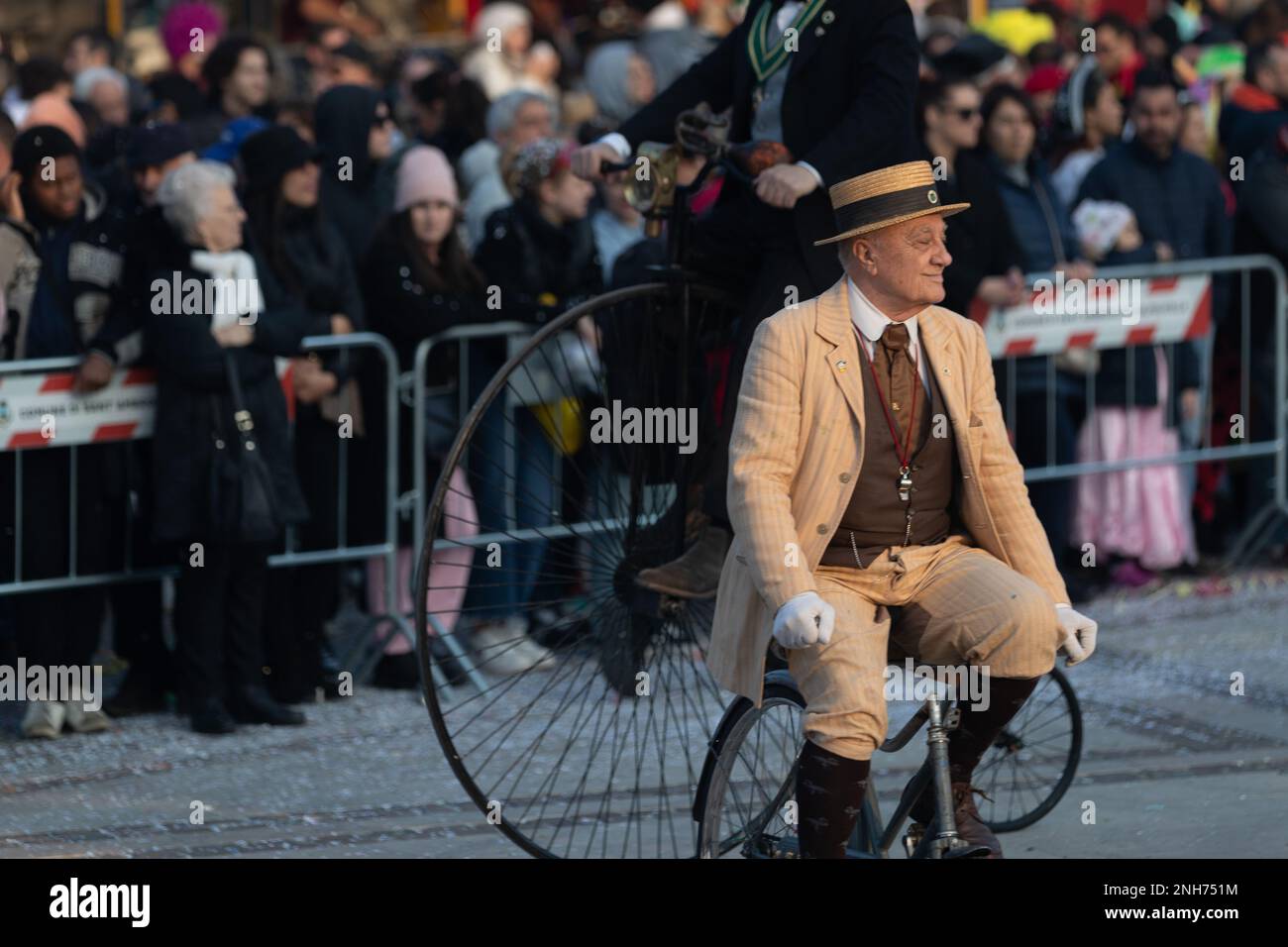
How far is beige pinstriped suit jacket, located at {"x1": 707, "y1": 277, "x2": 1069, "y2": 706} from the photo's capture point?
5.20 meters

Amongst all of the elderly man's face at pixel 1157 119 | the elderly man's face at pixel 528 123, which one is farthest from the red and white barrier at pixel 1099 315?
the elderly man's face at pixel 528 123

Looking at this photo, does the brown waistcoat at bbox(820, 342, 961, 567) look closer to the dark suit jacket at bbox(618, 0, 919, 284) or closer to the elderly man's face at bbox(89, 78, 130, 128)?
the dark suit jacket at bbox(618, 0, 919, 284)

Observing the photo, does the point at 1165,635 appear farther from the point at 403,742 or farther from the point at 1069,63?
the point at 1069,63

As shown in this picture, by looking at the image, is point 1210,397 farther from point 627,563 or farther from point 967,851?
point 967,851

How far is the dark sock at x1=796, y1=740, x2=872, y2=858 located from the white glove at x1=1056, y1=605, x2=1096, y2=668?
0.54m

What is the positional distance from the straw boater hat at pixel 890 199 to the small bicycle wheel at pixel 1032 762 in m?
1.74

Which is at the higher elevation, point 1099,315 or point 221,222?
point 221,222

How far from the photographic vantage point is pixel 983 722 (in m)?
5.33

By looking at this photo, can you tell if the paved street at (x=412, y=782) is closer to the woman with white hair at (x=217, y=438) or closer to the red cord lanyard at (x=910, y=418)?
the woman with white hair at (x=217, y=438)

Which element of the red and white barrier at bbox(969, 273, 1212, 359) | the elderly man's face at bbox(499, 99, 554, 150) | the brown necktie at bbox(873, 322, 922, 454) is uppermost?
the elderly man's face at bbox(499, 99, 554, 150)

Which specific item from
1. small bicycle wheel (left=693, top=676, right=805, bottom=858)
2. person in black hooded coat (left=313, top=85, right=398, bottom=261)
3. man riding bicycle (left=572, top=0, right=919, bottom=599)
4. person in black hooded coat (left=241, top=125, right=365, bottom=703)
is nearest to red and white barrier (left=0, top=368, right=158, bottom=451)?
person in black hooded coat (left=241, top=125, right=365, bottom=703)

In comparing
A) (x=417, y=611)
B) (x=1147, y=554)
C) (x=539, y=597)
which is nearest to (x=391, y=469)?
(x=539, y=597)

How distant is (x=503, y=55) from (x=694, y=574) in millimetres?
8578

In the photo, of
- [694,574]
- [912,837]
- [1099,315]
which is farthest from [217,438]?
[1099,315]
